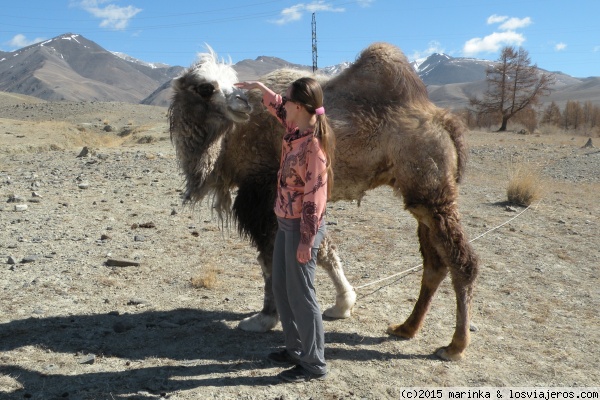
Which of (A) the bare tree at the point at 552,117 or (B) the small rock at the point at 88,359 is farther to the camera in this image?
(A) the bare tree at the point at 552,117

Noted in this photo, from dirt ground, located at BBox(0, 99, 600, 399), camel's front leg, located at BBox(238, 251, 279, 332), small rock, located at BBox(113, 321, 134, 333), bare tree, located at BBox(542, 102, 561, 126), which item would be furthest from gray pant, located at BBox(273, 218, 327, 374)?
bare tree, located at BBox(542, 102, 561, 126)

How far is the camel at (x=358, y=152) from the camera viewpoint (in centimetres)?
487

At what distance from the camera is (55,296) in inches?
227

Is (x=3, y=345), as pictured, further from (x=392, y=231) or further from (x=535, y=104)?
(x=535, y=104)

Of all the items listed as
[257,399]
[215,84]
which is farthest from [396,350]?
[215,84]

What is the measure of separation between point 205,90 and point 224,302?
230 centimetres

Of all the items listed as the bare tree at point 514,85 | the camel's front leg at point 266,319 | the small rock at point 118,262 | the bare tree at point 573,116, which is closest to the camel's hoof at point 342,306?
the camel's front leg at point 266,319

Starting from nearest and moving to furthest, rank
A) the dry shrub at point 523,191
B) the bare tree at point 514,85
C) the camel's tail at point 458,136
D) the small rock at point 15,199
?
1. the camel's tail at point 458,136
2. the small rock at point 15,199
3. the dry shrub at point 523,191
4. the bare tree at point 514,85

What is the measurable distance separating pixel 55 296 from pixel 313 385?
3.09 meters

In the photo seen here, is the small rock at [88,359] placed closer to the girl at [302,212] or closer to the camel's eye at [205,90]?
A: the girl at [302,212]

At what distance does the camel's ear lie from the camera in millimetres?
4887

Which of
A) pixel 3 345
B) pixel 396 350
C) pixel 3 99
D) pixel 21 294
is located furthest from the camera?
pixel 3 99

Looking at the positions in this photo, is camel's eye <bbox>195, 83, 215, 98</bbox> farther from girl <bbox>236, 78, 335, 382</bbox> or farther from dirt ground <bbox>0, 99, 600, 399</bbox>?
dirt ground <bbox>0, 99, 600, 399</bbox>

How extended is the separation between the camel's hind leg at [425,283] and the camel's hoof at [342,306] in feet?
1.85
